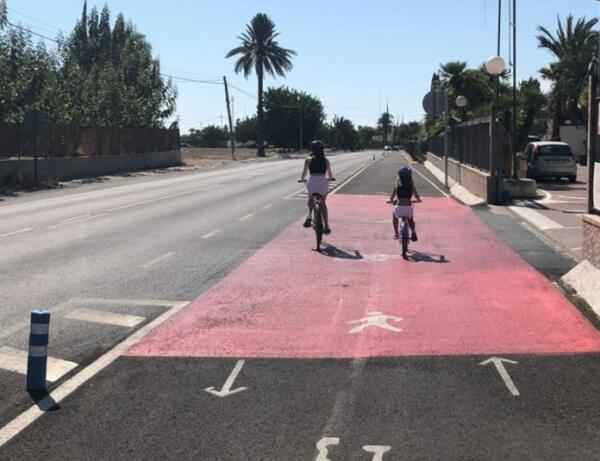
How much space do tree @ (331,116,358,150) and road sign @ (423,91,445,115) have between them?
141907mm

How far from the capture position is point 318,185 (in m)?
13.3

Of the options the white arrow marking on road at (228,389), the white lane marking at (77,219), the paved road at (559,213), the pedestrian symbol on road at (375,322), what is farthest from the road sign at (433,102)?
the white arrow marking on road at (228,389)

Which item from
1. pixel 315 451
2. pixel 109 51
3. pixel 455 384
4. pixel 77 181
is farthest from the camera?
pixel 109 51

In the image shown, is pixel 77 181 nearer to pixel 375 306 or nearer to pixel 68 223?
pixel 68 223

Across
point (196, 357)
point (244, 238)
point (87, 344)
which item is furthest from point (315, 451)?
point (244, 238)

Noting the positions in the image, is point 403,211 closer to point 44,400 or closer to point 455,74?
point 44,400

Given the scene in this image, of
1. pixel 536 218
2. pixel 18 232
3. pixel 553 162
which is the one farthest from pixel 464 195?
pixel 18 232

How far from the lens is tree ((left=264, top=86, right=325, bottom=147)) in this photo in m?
131

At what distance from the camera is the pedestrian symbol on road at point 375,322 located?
292 inches

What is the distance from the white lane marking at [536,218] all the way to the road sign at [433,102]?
34.3 feet

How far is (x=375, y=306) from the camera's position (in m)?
8.44

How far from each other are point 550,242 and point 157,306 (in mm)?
7919

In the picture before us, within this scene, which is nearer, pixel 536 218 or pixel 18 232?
pixel 18 232

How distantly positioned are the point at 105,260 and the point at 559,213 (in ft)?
36.8
